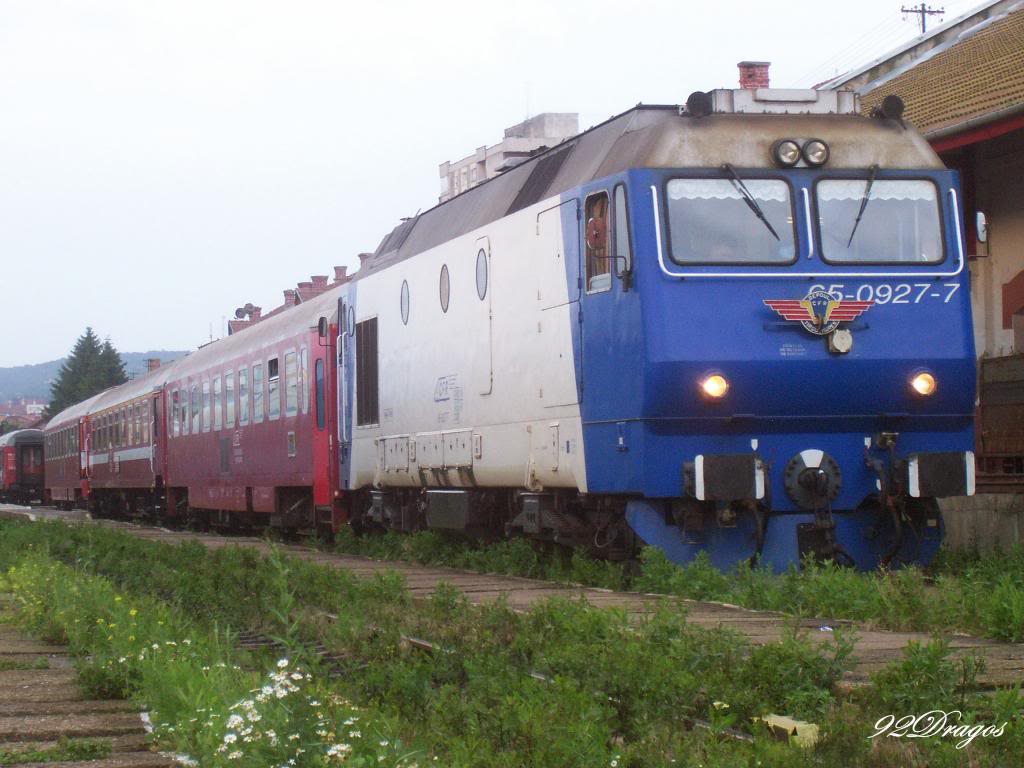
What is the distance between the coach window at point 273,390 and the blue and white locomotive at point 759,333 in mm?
9805

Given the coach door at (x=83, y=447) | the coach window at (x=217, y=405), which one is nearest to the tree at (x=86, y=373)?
the coach door at (x=83, y=447)

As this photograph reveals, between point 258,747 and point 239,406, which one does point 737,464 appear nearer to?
point 258,747

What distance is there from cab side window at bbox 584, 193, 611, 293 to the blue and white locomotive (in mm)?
19

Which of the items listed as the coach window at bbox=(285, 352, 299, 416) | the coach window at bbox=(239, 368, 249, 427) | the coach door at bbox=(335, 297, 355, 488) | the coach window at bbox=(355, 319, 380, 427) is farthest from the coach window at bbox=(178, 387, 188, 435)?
the coach window at bbox=(355, 319, 380, 427)

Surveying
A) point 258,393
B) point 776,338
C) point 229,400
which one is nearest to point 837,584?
point 776,338

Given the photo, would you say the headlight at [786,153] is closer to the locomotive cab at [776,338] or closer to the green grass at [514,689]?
the locomotive cab at [776,338]

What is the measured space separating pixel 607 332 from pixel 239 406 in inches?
548

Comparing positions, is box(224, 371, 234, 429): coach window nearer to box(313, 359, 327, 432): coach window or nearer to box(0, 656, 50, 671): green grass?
box(313, 359, 327, 432): coach window

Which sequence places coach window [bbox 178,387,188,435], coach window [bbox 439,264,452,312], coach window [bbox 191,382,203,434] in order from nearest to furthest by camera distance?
1. coach window [bbox 439,264,452,312]
2. coach window [bbox 191,382,203,434]
3. coach window [bbox 178,387,188,435]

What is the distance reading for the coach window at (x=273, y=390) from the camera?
21.9 m

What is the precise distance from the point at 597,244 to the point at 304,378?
9298 millimetres

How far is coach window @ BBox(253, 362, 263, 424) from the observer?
23000 millimetres

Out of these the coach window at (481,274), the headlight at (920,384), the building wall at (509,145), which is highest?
the building wall at (509,145)

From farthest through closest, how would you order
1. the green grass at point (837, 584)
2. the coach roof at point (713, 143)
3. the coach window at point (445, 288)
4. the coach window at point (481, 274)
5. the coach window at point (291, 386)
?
1. the coach window at point (291, 386)
2. the coach window at point (445, 288)
3. the coach window at point (481, 274)
4. the coach roof at point (713, 143)
5. the green grass at point (837, 584)
